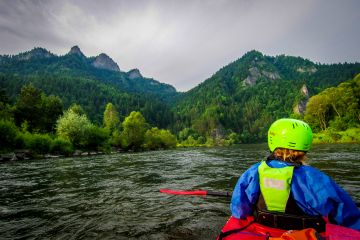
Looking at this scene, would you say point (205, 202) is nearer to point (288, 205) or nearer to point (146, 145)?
point (288, 205)

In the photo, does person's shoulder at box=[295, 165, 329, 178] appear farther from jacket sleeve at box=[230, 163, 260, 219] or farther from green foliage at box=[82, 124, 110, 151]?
green foliage at box=[82, 124, 110, 151]

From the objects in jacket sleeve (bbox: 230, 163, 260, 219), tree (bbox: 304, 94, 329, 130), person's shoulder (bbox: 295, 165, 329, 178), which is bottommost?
jacket sleeve (bbox: 230, 163, 260, 219)

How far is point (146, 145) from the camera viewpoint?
7119 centimetres

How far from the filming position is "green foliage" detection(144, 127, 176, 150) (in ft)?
236

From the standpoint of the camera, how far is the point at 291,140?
3752mm

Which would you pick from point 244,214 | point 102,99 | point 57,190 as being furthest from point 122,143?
point 102,99

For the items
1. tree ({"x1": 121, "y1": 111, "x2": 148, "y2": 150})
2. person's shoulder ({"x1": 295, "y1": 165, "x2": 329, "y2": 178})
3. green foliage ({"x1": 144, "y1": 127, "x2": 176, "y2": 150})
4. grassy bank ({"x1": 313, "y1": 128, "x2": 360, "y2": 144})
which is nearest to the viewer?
person's shoulder ({"x1": 295, "y1": 165, "x2": 329, "y2": 178})

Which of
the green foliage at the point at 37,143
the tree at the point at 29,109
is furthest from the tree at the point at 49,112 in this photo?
the green foliage at the point at 37,143

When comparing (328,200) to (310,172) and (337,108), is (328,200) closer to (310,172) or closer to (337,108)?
(310,172)

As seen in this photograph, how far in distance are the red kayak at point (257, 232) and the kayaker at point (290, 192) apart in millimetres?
101

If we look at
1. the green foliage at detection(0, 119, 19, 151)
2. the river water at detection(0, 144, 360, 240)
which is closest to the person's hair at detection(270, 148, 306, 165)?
the river water at detection(0, 144, 360, 240)

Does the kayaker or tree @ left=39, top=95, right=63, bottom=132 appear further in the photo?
tree @ left=39, top=95, right=63, bottom=132

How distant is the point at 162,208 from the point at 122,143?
5660 cm

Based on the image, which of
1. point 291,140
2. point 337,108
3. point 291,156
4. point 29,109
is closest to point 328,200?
point 291,156
